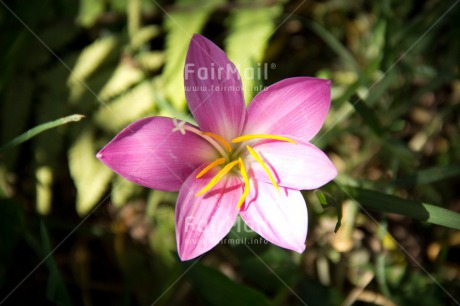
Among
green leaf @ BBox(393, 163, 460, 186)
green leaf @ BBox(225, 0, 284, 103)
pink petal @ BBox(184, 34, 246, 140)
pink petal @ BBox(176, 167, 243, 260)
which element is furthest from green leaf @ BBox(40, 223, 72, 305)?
green leaf @ BBox(393, 163, 460, 186)

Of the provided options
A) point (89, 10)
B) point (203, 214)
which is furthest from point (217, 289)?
point (89, 10)

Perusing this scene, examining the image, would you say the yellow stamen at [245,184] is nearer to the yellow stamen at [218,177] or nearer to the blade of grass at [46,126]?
the yellow stamen at [218,177]

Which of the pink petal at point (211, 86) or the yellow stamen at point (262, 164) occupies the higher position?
the pink petal at point (211, 86)

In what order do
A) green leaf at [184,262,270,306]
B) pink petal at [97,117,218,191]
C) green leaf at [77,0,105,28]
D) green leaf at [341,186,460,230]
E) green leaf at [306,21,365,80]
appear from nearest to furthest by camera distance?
pink petal at [97,117,218,191], green leaf at [341,186,460,230], green leaf at [184,262,270,306], green leaf at [306,21,365,80], green leaf at [77,0,105,28]

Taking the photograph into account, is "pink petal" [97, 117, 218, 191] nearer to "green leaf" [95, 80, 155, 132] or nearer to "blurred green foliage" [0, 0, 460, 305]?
"blurred green foliage" [0, 0, 460, 305]

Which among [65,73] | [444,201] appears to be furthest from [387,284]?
[65,73]

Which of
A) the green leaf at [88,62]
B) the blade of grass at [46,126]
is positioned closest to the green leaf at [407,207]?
the blade of grass at [46,126]
